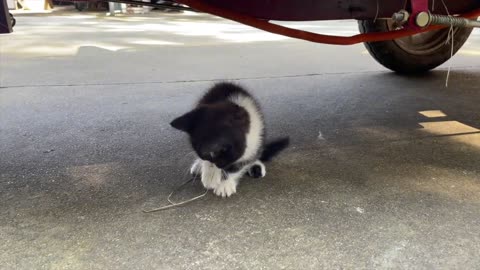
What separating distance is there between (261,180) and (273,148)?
26 centimetres

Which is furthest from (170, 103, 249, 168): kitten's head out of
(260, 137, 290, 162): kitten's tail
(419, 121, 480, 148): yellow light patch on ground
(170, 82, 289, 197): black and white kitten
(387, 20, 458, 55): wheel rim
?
(387, 20, 458, 55): wheel rim

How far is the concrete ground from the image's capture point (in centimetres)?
146

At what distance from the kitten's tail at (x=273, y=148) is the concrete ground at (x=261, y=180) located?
0.16 feet

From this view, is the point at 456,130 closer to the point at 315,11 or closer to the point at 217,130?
the point at 315,11

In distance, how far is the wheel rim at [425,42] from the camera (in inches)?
159

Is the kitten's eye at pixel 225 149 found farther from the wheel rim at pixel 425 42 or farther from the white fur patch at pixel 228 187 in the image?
the wheel rim at pixel 425 42

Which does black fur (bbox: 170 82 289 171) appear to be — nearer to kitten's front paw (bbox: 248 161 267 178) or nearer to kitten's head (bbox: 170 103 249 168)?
kitten's head (bbox: 170 103 249 168)

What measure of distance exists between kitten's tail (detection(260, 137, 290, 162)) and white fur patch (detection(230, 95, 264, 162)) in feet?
0.52

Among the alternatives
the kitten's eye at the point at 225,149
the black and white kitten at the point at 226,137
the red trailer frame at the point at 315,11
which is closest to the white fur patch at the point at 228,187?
the black and white kitten at the point at 226,137

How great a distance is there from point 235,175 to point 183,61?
3.82m

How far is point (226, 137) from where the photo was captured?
1676 millimetres

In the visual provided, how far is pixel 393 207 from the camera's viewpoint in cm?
174

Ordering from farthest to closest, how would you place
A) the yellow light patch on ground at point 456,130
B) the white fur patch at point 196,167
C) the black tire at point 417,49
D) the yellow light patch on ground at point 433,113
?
the black tire at point 417,49
the yellow light patch on ground at point 433,113
the yellow light patch on ground at point 456,130
the white fur patch at point 196,167

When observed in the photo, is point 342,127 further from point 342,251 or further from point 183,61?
point 183,61
